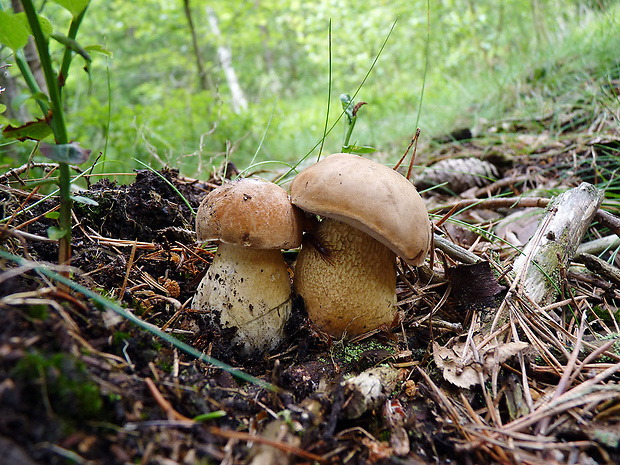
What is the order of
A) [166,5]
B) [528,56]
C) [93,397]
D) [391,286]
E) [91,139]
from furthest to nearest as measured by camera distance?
[166,5] → [91,139] → [528,56] → [391,286] → [93,397]

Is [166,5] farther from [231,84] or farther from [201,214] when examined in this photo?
[201,214]

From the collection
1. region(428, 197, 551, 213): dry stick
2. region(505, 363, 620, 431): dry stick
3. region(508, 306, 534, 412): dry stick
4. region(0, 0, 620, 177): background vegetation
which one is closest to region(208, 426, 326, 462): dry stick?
region(505, 363, 620, 431): dry stick

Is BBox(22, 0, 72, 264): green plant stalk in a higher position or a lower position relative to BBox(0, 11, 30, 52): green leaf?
lower

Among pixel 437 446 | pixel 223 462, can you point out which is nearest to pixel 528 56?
pixel 437 446

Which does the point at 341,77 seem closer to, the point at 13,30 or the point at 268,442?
the point at 13,30

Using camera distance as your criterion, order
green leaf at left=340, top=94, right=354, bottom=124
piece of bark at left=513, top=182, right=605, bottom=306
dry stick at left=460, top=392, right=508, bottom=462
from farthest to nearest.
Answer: green leaf at left=340, top=94, right=354, bottom=124
piece of bark at left=513, top=182, right=605, bottom=306
dry stick at left=460, top=392, right=508, bottom=462

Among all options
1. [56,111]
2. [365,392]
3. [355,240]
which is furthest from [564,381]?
[56,111]

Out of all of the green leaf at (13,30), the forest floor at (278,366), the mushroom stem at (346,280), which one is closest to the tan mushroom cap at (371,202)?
the mushroom stem at (346,280)

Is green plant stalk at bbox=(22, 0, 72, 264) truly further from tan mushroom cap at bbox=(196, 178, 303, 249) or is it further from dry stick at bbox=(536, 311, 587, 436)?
dry stick at bbox=(536, 311, 587, 436)
